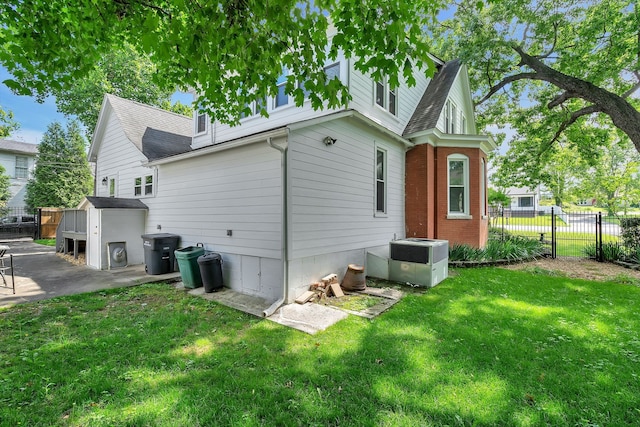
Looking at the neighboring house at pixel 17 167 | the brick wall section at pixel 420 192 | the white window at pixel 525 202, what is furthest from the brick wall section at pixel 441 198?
the white window at pixel 525 202

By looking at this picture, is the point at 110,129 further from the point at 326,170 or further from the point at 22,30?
the point at 326,170

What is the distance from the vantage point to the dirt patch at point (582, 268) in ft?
26.4

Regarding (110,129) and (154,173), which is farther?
(110,129)

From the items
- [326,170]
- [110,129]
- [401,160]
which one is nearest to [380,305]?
[326,170]

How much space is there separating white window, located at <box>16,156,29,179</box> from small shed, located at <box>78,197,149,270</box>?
26407 millimetres

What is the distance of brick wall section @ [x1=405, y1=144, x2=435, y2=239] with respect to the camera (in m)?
9.56

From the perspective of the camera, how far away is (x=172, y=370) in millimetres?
3330

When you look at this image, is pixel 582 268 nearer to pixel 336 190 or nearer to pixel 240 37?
pixel 336 190

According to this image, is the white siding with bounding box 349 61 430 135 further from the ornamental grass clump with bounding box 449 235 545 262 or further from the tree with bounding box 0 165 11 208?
the tree with bounding box 0 165 11 208

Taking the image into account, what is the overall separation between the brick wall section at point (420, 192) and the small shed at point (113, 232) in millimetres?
9461

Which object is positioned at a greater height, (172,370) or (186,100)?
(186,100)

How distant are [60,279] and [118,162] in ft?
20.2

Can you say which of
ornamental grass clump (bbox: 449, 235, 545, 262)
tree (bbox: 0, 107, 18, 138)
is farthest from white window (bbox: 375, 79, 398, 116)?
tree (bbox: 0, 107, 18, 138)

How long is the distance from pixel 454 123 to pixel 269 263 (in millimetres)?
10363
